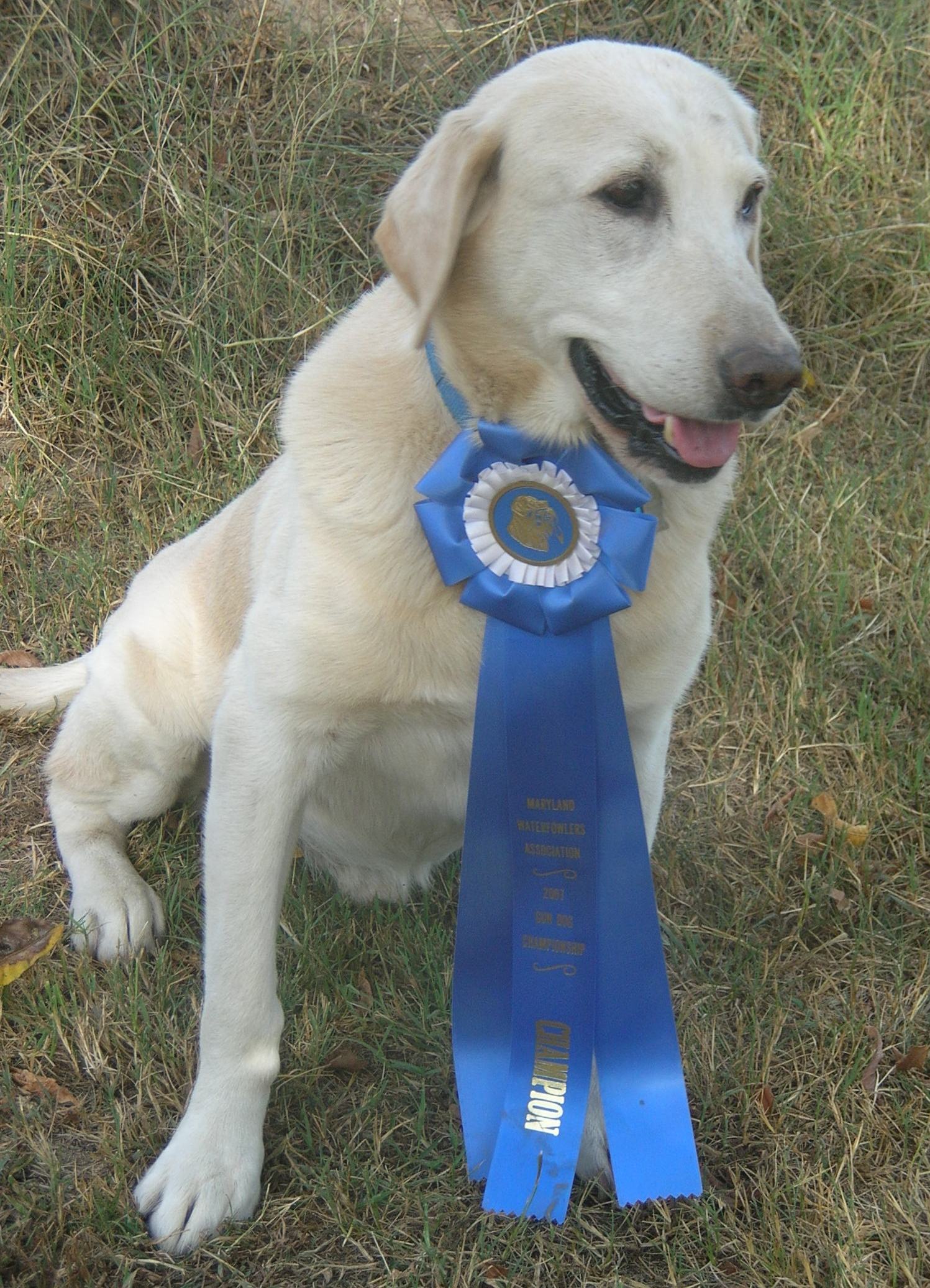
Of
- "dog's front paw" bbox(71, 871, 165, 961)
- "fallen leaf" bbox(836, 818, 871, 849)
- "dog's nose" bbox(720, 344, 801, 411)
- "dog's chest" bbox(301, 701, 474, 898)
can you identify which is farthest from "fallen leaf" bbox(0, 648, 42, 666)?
"dog's nose" bbox(720, 344, 801, 411)

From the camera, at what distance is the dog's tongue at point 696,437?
6.49ft

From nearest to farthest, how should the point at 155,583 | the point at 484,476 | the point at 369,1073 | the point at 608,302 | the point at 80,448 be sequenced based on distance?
the point at 608,302
the point at 484,476
the point at 369,1073
the point at 155,583
the point at 80,448

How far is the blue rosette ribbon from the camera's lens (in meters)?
2.16

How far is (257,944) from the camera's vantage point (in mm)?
2201

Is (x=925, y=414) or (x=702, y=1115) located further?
(x=925, y=414)

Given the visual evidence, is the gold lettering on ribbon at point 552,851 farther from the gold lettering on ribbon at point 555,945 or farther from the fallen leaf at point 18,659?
A: the fallen leaf at point 18,659

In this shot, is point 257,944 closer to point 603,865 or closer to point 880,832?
point 603,865

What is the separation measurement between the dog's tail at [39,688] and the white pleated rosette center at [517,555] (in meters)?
1.53

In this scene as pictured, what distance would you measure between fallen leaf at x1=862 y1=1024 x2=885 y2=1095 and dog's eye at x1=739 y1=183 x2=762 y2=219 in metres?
1.65

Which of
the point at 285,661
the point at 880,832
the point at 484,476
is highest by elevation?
the point at 484,476

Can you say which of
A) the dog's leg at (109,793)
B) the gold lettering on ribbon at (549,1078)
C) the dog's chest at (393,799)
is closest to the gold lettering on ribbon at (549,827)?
the dog's chest at (393,799)

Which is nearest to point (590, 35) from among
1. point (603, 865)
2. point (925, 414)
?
point (925, 414)

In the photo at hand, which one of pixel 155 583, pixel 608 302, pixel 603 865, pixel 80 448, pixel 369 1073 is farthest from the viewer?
pixel 80 448

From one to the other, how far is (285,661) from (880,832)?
1.70 m
